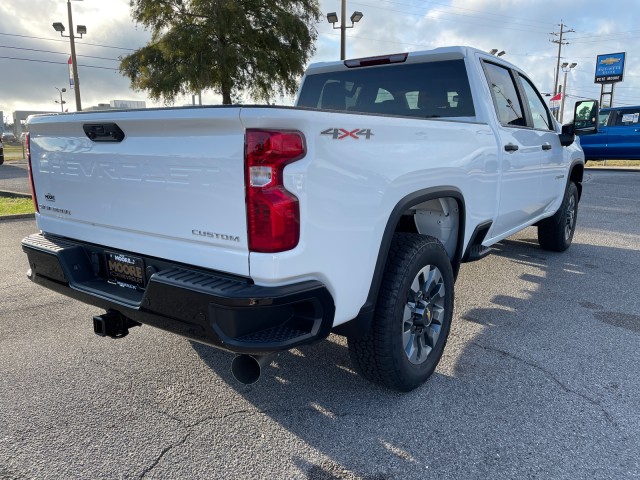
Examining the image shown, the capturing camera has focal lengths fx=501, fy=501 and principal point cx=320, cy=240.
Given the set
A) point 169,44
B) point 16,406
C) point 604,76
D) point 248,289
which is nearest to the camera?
point 248,289

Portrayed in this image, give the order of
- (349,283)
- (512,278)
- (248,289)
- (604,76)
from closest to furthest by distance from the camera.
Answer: (248,289) → (349,283) → (512,278) → (604,76)

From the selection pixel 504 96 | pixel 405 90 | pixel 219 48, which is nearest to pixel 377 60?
pixel 405 90

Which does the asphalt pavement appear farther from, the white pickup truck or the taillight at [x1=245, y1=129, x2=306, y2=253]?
the taillight at [x1=245, y1=129, x2=306, y2=253]

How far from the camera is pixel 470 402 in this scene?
107 inches

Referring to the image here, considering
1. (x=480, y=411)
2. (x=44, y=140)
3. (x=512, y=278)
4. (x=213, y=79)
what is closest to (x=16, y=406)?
(x=44, y=140)

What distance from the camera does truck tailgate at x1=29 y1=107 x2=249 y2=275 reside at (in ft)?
6.63

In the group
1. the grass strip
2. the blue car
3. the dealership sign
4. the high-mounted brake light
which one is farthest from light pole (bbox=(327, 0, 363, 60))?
the dealership sign

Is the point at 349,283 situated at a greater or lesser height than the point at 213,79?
lesser

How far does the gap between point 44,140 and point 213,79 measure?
18.0 meters

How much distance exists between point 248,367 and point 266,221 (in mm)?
708

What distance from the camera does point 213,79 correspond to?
19.7 meters

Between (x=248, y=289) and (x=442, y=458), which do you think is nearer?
(x=248, y=289)

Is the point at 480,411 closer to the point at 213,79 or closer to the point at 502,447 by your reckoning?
the point at 502,447

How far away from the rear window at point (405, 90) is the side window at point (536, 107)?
1.17 m
